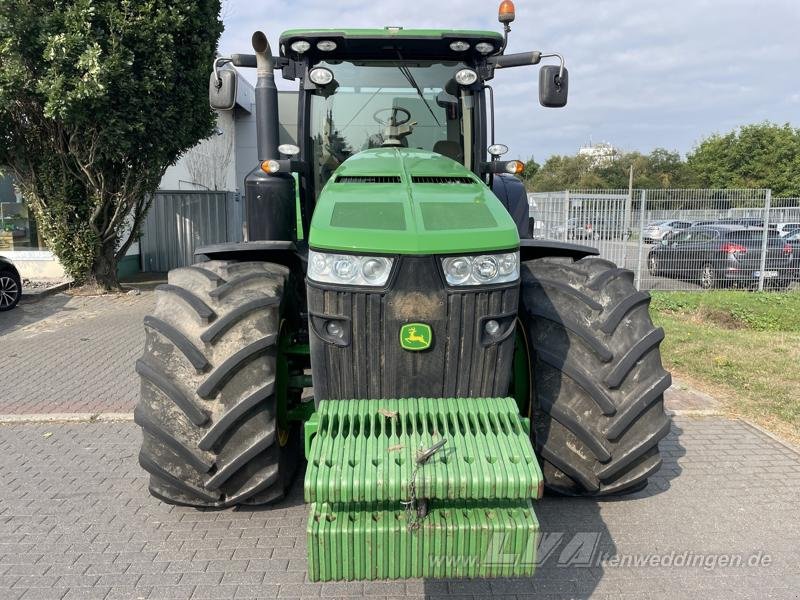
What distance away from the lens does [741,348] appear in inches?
311

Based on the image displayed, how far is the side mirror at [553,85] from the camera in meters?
4.20

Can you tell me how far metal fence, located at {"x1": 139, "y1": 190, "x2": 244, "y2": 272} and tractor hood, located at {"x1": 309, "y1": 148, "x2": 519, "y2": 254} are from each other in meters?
13.4

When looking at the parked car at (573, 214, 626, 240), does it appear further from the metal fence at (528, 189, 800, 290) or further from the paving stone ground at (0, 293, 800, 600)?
the paving stone ground at (0, 293, 800, 600)

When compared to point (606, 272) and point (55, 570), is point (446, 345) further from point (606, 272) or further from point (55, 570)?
point (55, 570)

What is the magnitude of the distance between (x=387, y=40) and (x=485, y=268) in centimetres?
201

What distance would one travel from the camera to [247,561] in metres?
3.23

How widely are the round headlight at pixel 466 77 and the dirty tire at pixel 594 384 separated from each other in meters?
1.50

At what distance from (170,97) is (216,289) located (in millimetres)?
9041

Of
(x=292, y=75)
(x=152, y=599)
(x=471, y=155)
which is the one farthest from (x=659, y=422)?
(x=292, y=75)

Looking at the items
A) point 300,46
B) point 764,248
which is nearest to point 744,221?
point 764,248

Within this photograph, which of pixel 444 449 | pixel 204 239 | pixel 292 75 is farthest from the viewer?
pixel 204 239

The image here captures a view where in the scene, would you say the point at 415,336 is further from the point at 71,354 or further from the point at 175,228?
the point at 175,228

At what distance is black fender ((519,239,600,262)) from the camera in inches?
149

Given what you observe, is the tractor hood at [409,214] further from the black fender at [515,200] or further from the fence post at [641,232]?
the fence post at [641,232]
